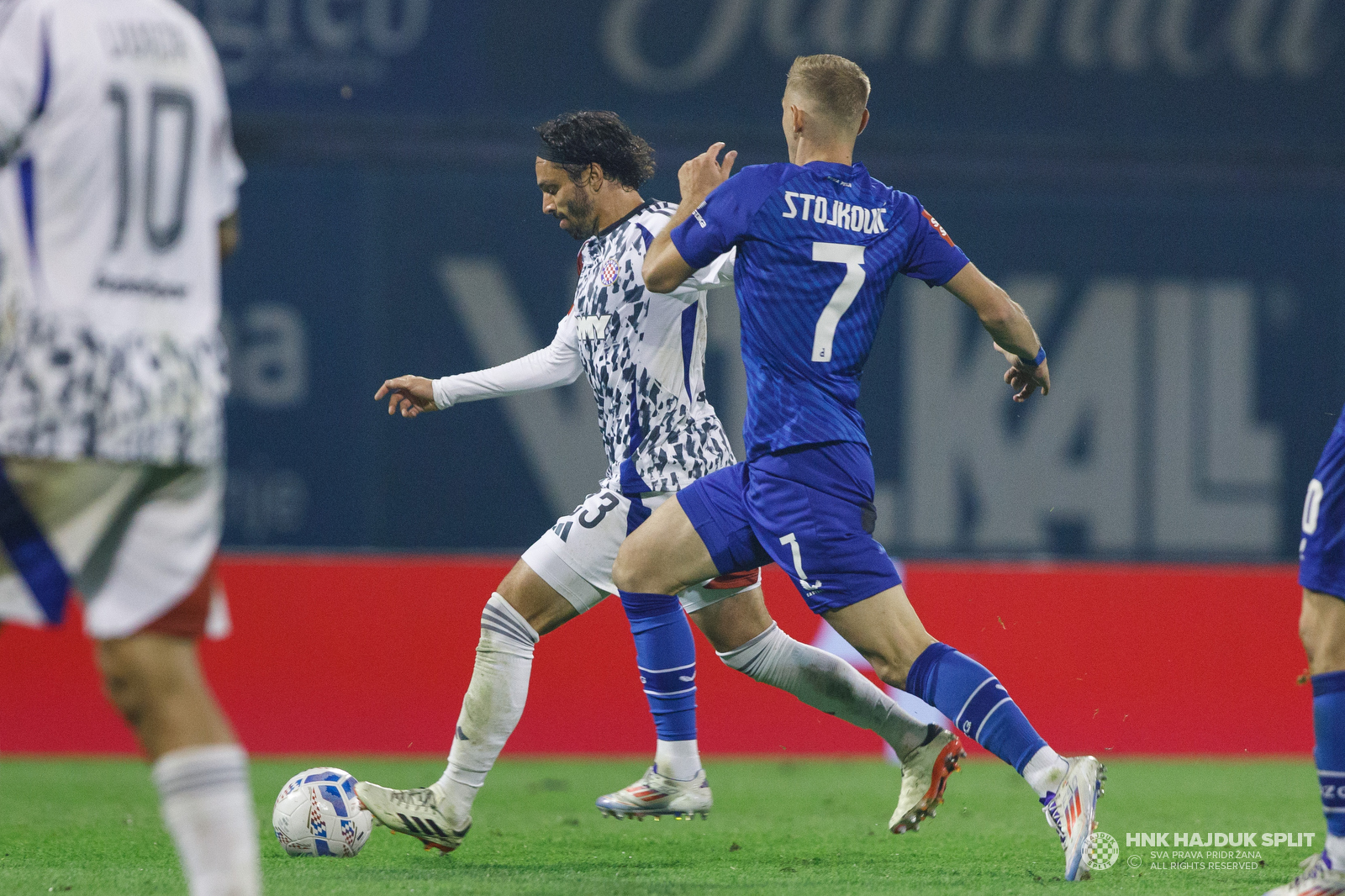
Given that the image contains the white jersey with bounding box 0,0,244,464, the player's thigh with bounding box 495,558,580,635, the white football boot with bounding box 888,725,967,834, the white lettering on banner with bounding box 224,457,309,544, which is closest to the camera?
the white jersey with bounding box 0,0,244,464

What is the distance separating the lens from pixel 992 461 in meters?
11.2

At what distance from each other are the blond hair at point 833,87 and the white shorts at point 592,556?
122cm

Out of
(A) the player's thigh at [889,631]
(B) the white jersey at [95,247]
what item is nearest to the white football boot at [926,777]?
(A) the player's thigh at [889,631]

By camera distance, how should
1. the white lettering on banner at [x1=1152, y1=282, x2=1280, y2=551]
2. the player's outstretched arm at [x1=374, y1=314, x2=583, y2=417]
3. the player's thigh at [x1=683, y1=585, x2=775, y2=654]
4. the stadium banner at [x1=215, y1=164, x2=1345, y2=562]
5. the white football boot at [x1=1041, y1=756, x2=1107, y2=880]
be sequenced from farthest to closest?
1. the white lettering on banner at [x1=1152, y1=282, x2=1280, y2=551]
2. the stadium banner at [x1=215, y1=164, x2=1345, y2=562]
3. the player's outstretched arm at [x1=374, y1=314, x2=583, y2=417]
4. the player's thigh at [x1=683, y1=585, x2=775, y2=654]
5. the white football boot at [x1=1041, y1=756, x2=1107, y2=880]

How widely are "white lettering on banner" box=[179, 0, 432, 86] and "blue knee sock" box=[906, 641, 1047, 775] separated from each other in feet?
26.8

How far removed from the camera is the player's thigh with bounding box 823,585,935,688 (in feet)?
12.6

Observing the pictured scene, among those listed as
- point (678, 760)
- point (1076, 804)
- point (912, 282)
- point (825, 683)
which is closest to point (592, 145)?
point (825, 683)

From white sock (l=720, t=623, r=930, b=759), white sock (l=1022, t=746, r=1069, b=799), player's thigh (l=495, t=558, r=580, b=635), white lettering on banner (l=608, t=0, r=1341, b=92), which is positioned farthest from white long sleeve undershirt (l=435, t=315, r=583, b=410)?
white lettering on banner (l=608, t=0, r=1341, b=92)

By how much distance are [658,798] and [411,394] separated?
139 centimetres

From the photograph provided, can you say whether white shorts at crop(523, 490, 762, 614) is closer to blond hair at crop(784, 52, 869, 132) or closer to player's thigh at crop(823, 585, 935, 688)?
player's thigh at crop(823, 585, 935, 688)

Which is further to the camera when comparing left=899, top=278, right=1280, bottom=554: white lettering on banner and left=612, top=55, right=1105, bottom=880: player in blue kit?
left=899, top=278, right=1280, bottom=554: white lettering on banner

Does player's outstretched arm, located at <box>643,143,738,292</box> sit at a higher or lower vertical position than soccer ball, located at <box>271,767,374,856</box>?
higher

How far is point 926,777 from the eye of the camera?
4.27 meters

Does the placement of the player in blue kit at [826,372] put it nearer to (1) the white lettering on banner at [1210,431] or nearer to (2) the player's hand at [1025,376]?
(2) the player's hand at [1025,376]
